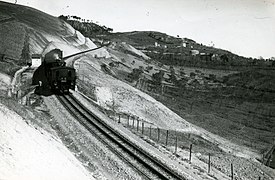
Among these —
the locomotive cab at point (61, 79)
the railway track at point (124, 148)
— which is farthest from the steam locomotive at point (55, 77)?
the railway track at point (124, 148)

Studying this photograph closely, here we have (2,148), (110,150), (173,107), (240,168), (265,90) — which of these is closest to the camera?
(2,148)

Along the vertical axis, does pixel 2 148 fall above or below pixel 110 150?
Answer: above

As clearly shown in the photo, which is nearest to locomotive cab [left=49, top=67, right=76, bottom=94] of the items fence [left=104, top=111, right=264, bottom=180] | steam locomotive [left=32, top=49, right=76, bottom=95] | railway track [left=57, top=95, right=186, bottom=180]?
steam locomotive [left=32, top=49, right=76, bottom=95]

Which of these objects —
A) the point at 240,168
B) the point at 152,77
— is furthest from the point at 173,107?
the point at 240,168

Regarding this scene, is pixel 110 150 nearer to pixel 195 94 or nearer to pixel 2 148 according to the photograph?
pixel 2 148

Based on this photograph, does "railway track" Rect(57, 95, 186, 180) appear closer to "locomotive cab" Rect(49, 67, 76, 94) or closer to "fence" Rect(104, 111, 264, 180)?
"fence" Rect(104, 111, 264, 180)
